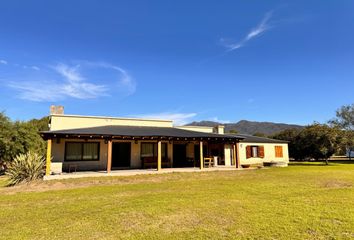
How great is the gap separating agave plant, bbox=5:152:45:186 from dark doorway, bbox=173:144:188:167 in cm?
1034

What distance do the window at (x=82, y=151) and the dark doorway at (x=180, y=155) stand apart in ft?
21.2

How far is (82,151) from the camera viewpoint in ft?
55.8

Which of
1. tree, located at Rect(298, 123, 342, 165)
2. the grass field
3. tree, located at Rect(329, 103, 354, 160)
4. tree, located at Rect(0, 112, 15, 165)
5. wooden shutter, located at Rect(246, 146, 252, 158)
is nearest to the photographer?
the grass field

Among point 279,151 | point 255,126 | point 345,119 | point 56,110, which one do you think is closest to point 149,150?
point 56,110

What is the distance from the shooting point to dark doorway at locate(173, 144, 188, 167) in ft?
67.7

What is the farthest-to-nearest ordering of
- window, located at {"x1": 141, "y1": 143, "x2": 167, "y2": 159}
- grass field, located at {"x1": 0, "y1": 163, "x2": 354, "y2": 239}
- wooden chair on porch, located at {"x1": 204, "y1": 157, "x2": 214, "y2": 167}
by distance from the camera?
1. wooden chair on porch, located at {"x1": 204, "y1": 157, "x2": 214, "y2": 167}
2. window, located at {"x1": 141, "y1": 143, "x2": 167, "y2": 159}
3. grass field, located at {"x1": 0, "y1": 163, "x2": 354, "y2": 239}

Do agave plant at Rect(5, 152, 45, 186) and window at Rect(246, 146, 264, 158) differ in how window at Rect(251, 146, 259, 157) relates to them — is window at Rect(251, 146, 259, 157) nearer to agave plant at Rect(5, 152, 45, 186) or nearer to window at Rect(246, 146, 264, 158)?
window at Rect(246, 146, 264, 158)

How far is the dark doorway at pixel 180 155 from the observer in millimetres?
20641

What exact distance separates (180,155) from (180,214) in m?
14.8

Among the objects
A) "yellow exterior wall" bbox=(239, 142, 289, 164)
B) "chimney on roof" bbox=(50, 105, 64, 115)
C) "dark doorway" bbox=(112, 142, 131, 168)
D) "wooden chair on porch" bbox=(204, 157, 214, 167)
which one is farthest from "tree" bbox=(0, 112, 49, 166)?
"yellow exterior wall" bbox=(239, 142, 289, 164)

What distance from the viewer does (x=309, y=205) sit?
7039mm

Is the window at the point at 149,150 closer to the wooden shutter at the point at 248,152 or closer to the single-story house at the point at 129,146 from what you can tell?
the single-story house at the point at 129,146

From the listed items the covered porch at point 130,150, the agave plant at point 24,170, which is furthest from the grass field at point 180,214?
the covered porch at point 130,150

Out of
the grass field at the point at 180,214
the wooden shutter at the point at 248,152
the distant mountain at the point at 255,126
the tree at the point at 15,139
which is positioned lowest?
the grass field at the point at 180,214
